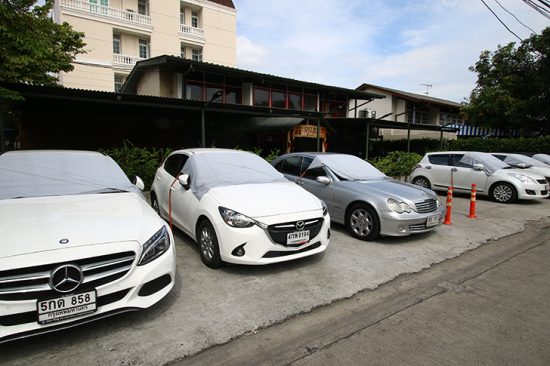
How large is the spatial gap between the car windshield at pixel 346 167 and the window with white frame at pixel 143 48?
25.7m

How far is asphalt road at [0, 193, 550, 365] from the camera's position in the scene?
248cm

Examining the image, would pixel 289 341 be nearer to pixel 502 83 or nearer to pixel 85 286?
pixel 85 286

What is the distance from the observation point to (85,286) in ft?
8.09

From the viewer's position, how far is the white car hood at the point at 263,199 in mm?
3891

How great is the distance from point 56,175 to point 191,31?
96.0 feet

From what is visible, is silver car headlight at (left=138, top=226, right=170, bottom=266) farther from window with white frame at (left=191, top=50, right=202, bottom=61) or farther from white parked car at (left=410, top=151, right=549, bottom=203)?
window with white frame at (left=191, top=50, right=202, bottom=61)

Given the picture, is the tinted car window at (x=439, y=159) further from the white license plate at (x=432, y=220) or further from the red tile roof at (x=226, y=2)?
the red tile roof at (x=226, y=2)

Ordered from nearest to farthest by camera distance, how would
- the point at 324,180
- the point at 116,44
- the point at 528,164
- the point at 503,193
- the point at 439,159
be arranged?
the point at 324,180 < the point at 503,193 < the point at 439,159 < the point at 528,164 < the point at 116,44

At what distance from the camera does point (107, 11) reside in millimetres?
24672

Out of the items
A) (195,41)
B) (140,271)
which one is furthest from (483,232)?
(195,41)

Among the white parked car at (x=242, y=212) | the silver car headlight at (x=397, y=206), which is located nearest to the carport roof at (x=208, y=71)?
the white parked car at (x=242, y=212)

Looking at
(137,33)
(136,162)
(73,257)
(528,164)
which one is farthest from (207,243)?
(137,33)

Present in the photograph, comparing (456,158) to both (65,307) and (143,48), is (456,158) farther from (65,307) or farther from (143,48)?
(143,48)

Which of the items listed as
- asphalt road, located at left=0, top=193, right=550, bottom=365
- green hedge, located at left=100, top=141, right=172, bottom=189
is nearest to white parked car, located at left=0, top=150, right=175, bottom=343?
asphalt road, located at left=0, top=193, right=550, bottom=365
